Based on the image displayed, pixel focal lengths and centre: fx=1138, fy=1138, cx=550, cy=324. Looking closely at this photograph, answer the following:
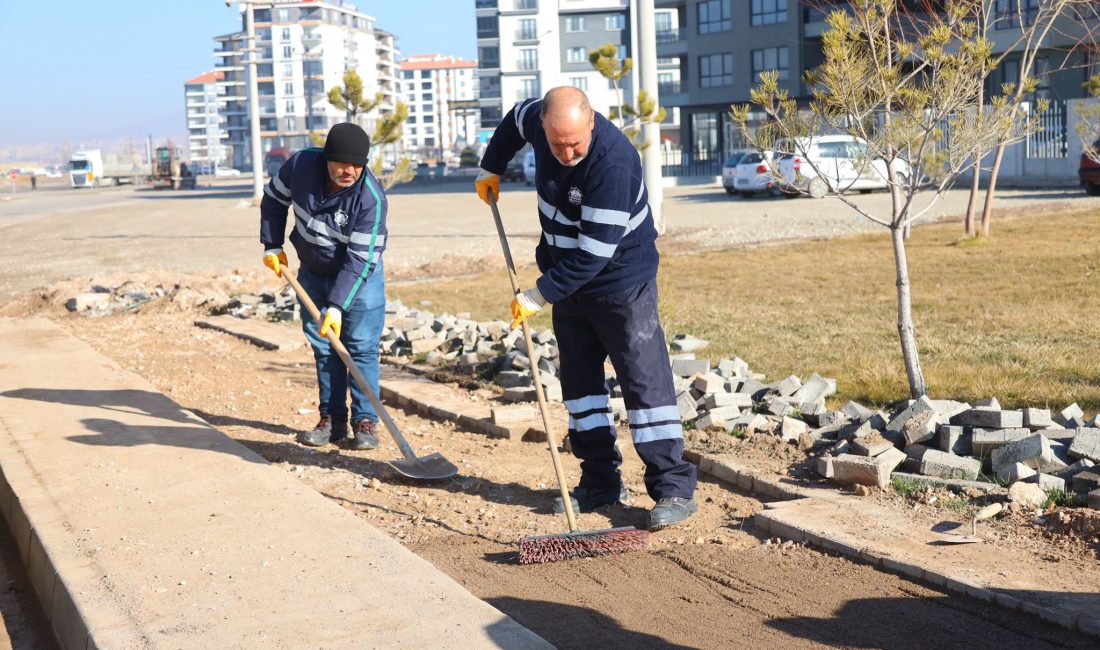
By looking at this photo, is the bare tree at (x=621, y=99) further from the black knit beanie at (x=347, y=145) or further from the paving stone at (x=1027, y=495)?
the paving stone at (x=1027, y=495)

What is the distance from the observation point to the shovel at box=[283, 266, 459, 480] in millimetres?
5543

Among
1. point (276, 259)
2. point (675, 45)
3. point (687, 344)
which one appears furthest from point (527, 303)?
point (675, 45)

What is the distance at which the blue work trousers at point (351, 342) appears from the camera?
20.5ft

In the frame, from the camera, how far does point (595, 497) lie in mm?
5105

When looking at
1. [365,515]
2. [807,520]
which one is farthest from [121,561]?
[807,520]

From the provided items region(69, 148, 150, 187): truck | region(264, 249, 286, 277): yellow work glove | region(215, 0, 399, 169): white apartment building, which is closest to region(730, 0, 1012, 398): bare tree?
region(264, 249, 286, 277): yellow work glove

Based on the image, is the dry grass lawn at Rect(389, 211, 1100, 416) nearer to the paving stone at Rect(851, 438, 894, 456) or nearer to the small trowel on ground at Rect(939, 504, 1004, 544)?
the paving stone at Rect(851, 438, 894, 456)

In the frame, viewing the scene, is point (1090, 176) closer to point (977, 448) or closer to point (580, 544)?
point (977, 448)

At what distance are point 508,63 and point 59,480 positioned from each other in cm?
9198

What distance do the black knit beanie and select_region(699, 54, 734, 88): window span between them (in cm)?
4858

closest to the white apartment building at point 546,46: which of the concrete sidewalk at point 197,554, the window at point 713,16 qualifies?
the window at point 713,16

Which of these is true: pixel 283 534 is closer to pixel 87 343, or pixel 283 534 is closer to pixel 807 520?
pixel 807 520

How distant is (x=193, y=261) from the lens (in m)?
18.8

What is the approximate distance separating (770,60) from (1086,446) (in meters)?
48.2
